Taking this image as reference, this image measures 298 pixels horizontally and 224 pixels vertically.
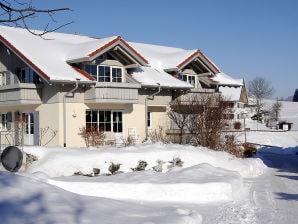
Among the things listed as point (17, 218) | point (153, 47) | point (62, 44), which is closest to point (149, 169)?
point (17, 218)

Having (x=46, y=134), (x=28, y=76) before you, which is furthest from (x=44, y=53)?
(x=46, y=134)

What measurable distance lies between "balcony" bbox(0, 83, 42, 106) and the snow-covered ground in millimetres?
7665

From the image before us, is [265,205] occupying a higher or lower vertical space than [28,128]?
lower

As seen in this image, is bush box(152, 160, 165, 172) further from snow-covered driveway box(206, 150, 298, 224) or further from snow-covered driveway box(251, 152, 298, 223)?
snow-covered driveway box(251, 152, 298, 223)

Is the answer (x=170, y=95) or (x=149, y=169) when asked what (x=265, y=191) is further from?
(x=170, y=95)

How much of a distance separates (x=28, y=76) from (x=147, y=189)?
46.9ft

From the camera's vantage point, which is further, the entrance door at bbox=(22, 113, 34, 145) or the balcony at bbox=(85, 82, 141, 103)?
the entrance door at bbox=(22, 113, 34, 145)

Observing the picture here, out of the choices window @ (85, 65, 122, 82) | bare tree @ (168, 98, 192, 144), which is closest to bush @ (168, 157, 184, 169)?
bare tree @ (168, 98, 192, 144)

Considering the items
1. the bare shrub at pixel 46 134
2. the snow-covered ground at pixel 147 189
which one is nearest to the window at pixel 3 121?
the bare shrub at pixel 46 134

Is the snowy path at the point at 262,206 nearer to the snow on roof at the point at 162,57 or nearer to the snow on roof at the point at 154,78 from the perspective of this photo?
the snow on roof at the point at 154,78

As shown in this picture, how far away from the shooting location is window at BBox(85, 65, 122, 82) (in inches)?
963

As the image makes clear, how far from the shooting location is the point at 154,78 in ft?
88.4

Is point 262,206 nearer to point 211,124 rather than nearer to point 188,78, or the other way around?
point 211,124

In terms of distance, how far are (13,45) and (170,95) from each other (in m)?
10.3
